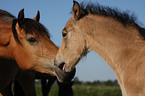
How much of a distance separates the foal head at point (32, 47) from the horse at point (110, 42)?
561 millimetres

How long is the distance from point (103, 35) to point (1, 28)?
256 centimetres

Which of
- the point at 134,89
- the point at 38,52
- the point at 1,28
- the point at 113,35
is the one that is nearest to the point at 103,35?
the point at 113,35

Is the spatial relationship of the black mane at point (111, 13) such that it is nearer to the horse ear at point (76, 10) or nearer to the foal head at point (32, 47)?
the horse ear at point (76, 10)

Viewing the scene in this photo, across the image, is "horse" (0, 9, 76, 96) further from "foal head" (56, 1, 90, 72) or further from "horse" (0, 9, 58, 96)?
"foal head" (56, 1, 90, 72)

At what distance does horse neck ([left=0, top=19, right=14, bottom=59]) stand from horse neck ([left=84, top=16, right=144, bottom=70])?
78.6 inches

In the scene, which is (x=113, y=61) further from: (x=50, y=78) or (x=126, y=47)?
(x=50, y=78)

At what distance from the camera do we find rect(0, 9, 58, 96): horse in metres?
4.76

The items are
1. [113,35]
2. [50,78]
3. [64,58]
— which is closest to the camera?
[113,35]

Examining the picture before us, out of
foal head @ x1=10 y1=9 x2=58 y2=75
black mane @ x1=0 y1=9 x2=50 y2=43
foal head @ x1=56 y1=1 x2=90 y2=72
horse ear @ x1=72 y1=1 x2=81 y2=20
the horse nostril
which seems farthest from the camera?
black mane @ x1=0 y1=9 x2=50 y2=43

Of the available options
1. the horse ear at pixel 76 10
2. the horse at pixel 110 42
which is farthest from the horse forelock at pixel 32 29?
the horse ear at pixel 76 10

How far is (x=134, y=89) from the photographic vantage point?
3.38m

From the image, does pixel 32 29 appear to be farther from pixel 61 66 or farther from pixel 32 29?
pixel 61 66

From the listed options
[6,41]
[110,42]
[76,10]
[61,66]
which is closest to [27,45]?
[6,41]

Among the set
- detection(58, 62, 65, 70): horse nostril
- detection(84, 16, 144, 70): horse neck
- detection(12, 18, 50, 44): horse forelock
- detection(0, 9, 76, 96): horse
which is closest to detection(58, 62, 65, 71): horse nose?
detection(58, 62, 65, 70): horse nostril
